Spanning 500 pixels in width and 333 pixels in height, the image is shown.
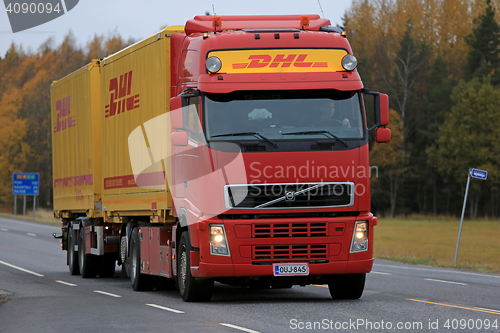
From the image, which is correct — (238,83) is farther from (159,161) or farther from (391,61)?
(391,61)

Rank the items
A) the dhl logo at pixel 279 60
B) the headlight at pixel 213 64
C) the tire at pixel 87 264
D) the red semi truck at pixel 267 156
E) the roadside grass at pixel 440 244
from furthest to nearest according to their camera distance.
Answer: the roadside grass at pixel 440 244 → the tire at pixel 87 264 → the dhl logo at pixel 279 60 → the headlight at pixel 213 64 → the red semi truck at pixel 267 156

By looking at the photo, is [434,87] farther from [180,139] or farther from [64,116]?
[180,139]

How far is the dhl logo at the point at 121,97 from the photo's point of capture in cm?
1554

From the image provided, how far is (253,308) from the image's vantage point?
12133 millimetres

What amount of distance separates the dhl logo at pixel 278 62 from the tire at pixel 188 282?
2.74 metres

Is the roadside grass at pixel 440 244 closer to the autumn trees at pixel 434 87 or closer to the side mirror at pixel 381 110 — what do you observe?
the autumn trees at pixel 434 87

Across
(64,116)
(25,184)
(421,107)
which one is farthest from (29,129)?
(64,116)

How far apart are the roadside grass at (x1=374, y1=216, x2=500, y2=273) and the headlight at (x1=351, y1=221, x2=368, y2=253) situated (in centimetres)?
1187

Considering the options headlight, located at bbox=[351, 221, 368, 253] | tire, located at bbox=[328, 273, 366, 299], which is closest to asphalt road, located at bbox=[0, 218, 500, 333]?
tire, located at bbox=[328, 273, 366, 299]

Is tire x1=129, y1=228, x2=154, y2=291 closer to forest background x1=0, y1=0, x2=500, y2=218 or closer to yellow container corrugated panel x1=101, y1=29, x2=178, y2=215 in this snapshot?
yellow container corrugated panel x1=101, y1=29, x2=178, y2=215

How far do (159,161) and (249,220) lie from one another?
2.70m

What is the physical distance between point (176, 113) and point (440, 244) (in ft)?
110

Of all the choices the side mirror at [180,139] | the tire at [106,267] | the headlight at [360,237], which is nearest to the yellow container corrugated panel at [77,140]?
the tire at [106,267]

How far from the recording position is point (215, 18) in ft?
43.7
